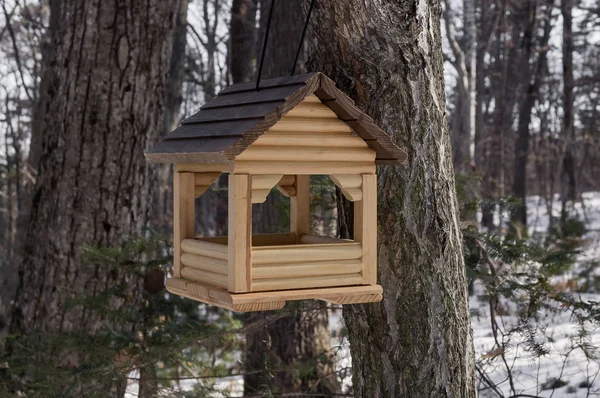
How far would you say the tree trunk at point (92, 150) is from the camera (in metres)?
4.73

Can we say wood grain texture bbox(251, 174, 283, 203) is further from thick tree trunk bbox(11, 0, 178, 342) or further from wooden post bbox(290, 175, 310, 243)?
thick tree trunk bbox(11, 0, 178, 342)

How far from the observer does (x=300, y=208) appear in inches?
116

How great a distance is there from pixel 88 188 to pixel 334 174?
8.93ft

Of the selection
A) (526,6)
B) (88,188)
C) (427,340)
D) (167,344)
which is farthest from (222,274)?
(526,6)

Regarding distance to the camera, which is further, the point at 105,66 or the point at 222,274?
the point at 105,66

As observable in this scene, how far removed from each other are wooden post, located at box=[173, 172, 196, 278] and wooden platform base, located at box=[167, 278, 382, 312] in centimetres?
16

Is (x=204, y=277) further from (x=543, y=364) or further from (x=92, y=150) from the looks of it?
(x=543, y=364)

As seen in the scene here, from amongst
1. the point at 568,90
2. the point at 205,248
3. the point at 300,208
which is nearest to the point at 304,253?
the point at 205,248

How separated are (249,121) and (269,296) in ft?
1.64

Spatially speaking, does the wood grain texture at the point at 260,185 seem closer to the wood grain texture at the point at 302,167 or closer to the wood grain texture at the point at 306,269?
the wood grain texture at the point at 302,167

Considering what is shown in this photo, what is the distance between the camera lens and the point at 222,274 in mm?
2352

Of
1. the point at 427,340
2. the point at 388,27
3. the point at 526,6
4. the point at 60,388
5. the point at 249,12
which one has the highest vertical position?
the point at 526,6

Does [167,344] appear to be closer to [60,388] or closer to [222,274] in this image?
[60,388]

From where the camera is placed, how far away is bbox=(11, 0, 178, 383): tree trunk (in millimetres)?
4730
